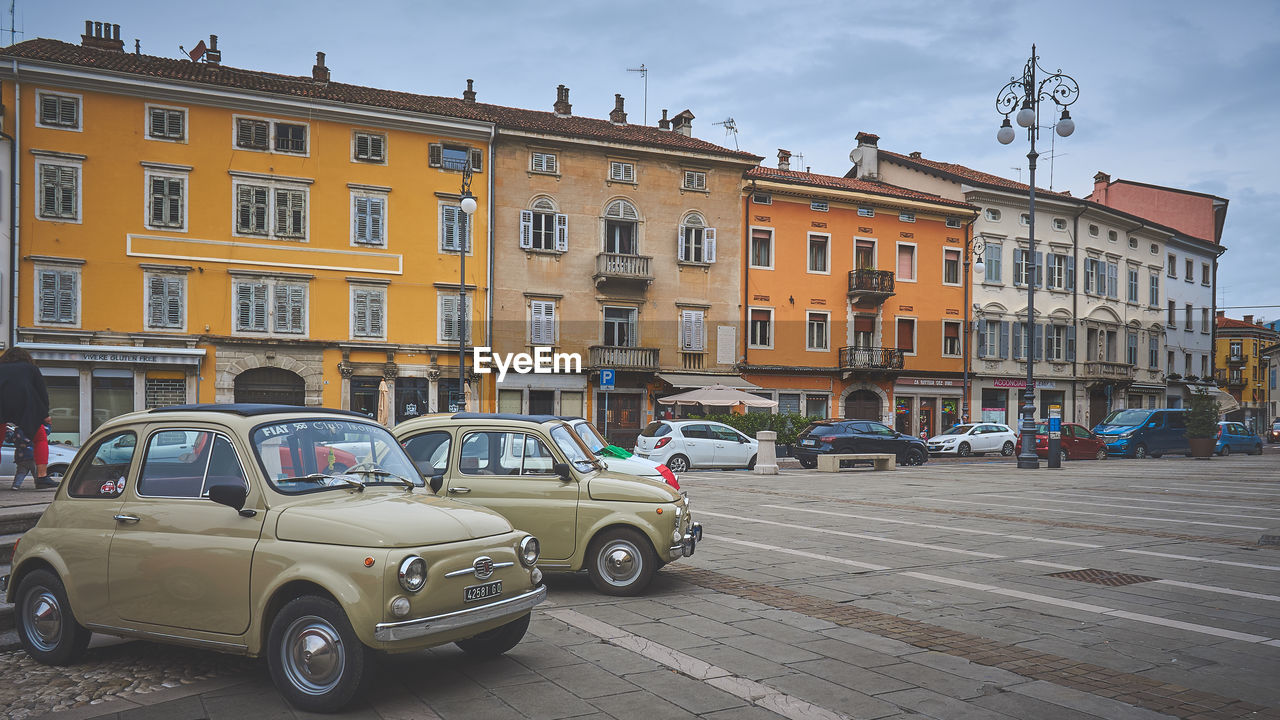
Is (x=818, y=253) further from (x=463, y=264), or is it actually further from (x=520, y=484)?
(x=520, y=484)

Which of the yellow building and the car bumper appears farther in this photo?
the yellow building

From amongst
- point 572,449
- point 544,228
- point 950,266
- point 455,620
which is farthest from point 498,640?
point 950,266

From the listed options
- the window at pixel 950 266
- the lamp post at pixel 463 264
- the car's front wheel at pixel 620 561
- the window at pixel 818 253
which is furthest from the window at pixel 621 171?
the car's front wheel at pixel 620 561

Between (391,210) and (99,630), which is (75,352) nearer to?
(391,210)

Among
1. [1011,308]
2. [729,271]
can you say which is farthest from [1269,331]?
[729,271]

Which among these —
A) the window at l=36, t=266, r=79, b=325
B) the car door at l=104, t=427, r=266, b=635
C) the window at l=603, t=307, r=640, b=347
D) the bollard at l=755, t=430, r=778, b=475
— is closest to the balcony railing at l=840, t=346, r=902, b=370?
the window at l=603, t=307, r=640, b=347

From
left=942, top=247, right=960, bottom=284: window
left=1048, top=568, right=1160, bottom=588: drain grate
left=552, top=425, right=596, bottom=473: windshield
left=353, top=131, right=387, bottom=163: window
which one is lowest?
left=1048, top=568, right=1160, bottom=588: drain grate

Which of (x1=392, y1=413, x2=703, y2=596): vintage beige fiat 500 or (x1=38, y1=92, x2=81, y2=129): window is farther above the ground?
(x1=38, y1=92, x2=81, y2=129): window

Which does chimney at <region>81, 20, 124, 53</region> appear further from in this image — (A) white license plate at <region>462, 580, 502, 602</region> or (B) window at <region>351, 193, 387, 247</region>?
(A) white license plate at <region>462, 580, 502, 602</region>

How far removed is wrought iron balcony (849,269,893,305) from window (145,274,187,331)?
92.5ft

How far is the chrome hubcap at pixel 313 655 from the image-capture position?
4.98m

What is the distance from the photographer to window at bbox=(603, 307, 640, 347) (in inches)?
1496

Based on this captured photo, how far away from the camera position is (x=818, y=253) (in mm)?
42719

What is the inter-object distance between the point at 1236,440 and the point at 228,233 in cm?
4368
